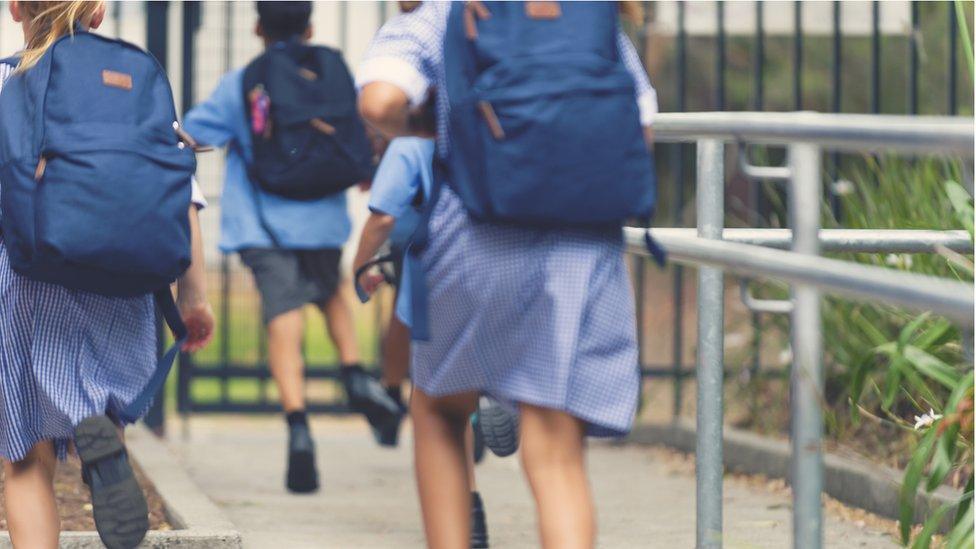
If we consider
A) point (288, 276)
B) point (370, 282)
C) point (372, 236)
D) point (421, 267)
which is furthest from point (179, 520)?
point (421, 267)

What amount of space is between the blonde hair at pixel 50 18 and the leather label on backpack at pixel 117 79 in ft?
0.44

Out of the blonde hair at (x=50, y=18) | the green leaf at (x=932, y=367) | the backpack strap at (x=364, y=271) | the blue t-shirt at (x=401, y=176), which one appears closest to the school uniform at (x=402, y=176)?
the blue t-shirt at (x=401, y=176)

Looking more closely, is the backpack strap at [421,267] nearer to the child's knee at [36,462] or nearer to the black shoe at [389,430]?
the child's knee at [36,462]

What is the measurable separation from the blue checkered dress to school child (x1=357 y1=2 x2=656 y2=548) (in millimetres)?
760

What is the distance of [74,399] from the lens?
381 cm

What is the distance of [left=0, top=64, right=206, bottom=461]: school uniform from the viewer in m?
3.79

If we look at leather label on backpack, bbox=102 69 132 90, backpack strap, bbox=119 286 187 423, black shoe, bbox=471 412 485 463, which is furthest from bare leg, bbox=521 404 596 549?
black shoe, bbox=471 412 485 463

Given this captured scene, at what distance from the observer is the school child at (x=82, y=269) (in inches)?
141

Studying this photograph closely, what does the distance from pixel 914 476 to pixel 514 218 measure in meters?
1.07

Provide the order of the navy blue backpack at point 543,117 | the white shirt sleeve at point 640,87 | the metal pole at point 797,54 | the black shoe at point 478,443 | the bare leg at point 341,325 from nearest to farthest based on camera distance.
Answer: the navy blue backpack at point 543,117 → the white shirt sleeve at point 640,87 → the black shoe at point 478,443 → the bare leg at point 341,325 → the metal pole at point 797,54

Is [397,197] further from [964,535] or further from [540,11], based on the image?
[964,535]

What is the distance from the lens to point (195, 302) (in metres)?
4.11

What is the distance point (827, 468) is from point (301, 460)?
1703 mm

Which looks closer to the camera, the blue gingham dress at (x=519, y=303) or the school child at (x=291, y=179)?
the blue gingham dress at (x=519, y=303)
